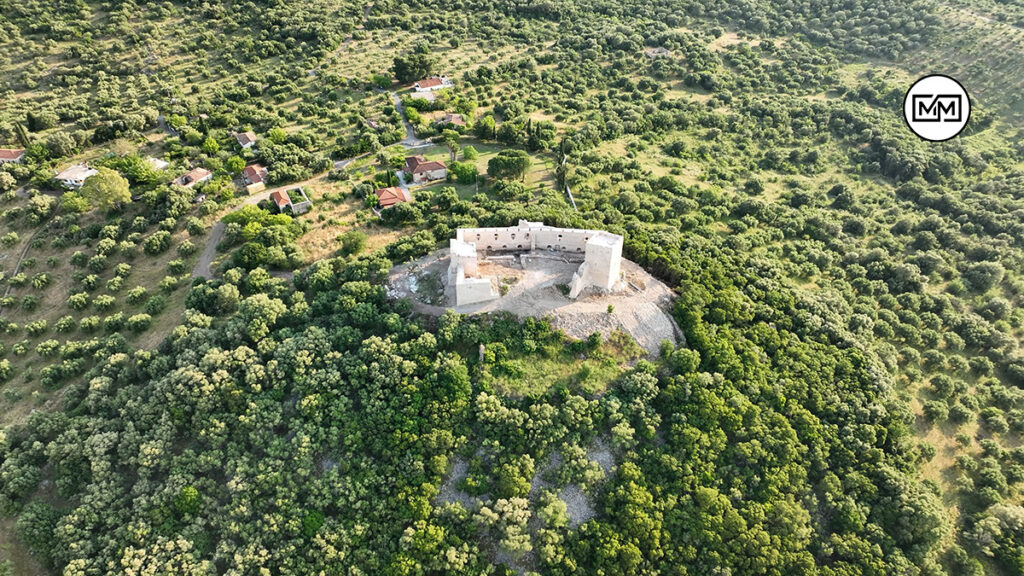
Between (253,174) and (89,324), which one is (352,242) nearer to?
Result: (253,174)

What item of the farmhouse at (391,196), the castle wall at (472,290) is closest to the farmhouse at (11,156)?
the farmhouse at (391,196)

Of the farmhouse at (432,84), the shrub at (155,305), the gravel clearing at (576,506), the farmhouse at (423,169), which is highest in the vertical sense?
the farmhouse at (432,84)

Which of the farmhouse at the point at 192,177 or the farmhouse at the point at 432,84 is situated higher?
the farmhouse at the point at 432,84

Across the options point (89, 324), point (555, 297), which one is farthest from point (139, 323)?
point (555, 297)

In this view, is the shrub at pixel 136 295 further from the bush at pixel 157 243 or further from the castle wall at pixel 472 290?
the castle wall at pixel 472 290

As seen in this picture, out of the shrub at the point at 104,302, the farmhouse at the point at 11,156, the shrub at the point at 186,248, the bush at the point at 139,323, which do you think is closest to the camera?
the bush at the point at 139,323

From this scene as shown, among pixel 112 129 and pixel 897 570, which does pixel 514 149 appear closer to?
pixel 112 129

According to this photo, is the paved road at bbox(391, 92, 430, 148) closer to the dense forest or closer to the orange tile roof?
the dense forest

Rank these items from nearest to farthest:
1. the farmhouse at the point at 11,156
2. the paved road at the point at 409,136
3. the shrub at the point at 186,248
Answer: the shrub at the point at 186,248
the farmhouse at the point at 11,156
the paved road at the point at 409,136
